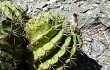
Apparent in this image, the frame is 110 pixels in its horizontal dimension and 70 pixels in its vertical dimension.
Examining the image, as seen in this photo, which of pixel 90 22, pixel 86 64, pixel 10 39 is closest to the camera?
pixel 10 39

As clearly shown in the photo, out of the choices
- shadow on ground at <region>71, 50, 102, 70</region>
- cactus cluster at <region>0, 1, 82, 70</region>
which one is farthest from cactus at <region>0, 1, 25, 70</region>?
shadow on ground at <region>71, 50, 102, 70</region>

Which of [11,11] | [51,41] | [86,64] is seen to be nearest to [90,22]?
[86,64]

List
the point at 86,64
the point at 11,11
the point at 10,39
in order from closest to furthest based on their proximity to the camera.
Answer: the point at 10,39 < the point at 11,11 < the point at 86,64

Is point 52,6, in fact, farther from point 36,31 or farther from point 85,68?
point 36,31

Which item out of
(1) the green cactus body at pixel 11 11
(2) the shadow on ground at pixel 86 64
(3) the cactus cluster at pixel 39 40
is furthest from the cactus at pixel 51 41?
(2) the shadow on ground at pixel 86 64

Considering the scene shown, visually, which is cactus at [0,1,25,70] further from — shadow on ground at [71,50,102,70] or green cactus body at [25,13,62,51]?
shadow on ground at [71,50,102,70]

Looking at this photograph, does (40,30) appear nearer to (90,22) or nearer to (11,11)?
(11,11)
